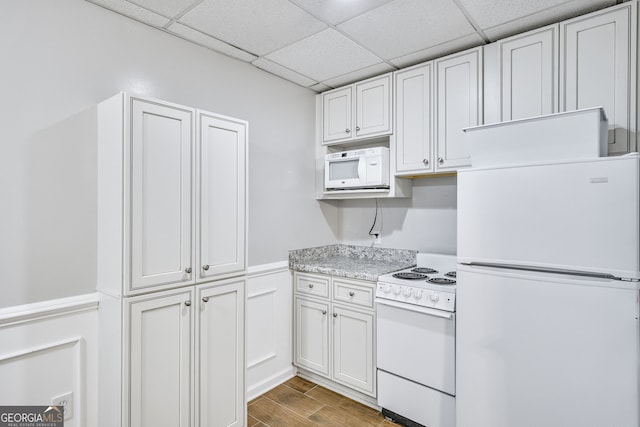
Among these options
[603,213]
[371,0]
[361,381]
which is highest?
[371,0]

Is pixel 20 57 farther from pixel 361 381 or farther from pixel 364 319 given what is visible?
pixel 361 381

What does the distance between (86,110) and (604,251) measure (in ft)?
8.64

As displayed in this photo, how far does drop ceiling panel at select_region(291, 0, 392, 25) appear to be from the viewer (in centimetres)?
185

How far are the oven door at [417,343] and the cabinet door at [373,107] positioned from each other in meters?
1.40

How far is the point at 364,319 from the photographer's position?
248 centimetres

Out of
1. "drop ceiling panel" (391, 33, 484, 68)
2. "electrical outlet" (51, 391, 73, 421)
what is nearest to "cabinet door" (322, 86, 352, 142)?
"drop ceiling panel" (391, 33, 484, 68)

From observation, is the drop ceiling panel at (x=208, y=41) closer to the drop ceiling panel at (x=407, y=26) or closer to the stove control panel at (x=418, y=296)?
the drop ceiling panel at (x=407, y=26)

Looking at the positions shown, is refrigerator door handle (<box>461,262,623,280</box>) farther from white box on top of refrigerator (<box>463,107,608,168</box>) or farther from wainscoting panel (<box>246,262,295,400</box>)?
wainscoting panel (<box>246,262,295,400</box>)

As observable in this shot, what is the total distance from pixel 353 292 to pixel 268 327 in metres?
0.80

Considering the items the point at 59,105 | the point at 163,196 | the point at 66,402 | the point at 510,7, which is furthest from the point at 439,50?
the point at 66,402

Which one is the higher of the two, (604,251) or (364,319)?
(604,251)

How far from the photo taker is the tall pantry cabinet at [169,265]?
1.64 metres

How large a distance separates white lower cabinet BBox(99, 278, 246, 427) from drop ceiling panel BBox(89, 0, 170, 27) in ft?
5.18

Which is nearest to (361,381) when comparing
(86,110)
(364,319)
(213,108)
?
(364,319)
